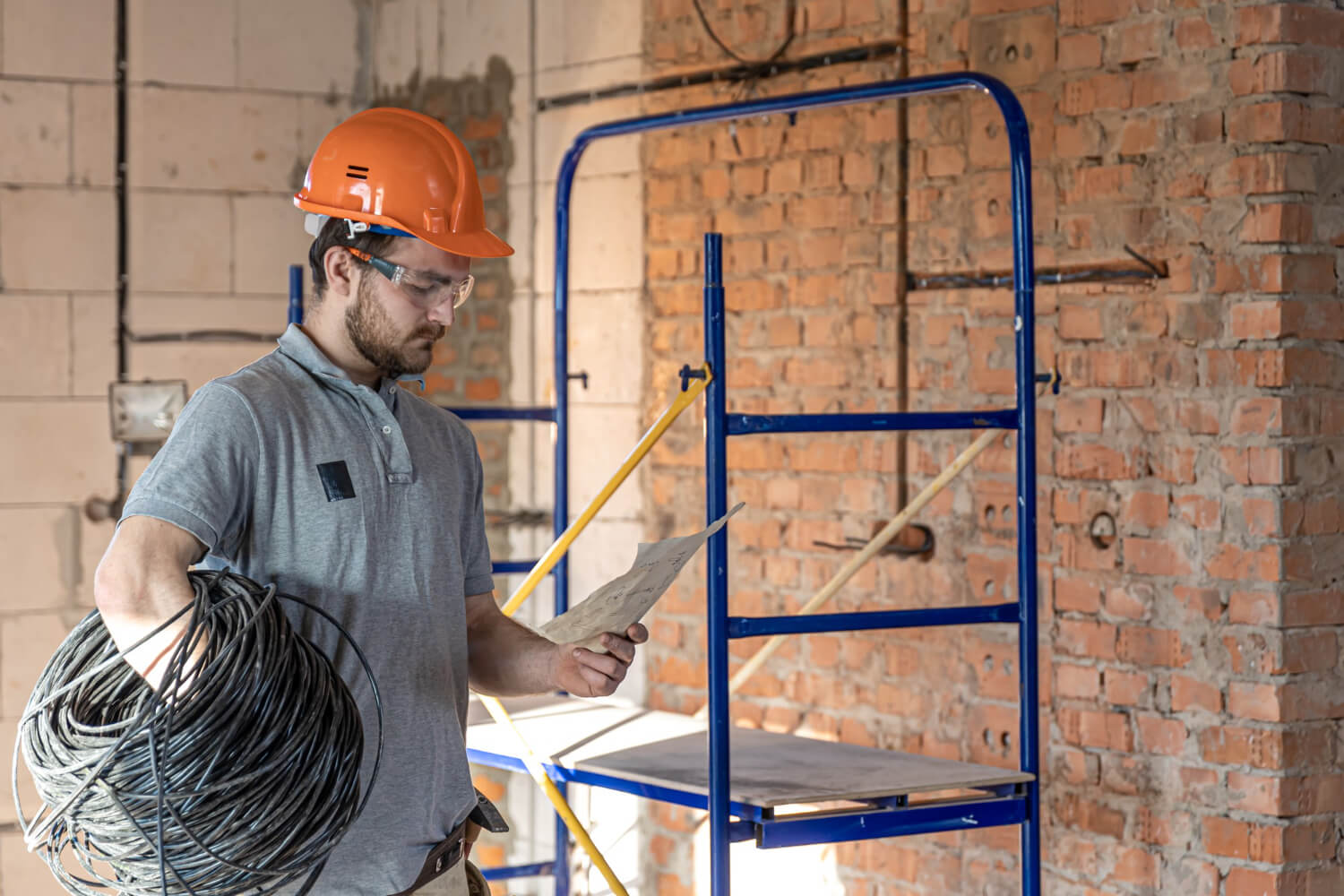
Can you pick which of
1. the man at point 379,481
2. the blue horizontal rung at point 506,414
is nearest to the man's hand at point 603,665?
the man at point 379,481

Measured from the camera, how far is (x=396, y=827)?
73.8 inches

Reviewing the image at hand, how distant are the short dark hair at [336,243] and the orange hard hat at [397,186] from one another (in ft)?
0.04

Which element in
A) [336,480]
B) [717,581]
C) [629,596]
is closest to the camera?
[336,480]

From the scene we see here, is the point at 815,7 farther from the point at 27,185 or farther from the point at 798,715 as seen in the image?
the point at 27,185

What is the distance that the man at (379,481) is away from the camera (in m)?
1.77

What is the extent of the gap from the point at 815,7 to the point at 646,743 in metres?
1.65

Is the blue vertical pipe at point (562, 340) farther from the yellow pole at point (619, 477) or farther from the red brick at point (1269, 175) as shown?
the red brick at point (1269, 175)

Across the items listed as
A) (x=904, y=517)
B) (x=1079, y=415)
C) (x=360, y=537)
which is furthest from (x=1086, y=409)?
(x=360, y=537)

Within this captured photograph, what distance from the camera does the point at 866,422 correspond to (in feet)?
8.53

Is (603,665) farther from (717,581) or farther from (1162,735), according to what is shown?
(1162,735)

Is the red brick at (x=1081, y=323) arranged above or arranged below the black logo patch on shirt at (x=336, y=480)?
A: above

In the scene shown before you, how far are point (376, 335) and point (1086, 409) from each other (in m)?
1.57

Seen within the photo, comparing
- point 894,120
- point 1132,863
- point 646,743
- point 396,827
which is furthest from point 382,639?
point 894,120

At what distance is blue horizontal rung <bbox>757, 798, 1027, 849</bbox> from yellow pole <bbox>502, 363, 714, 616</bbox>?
1.81 ft
